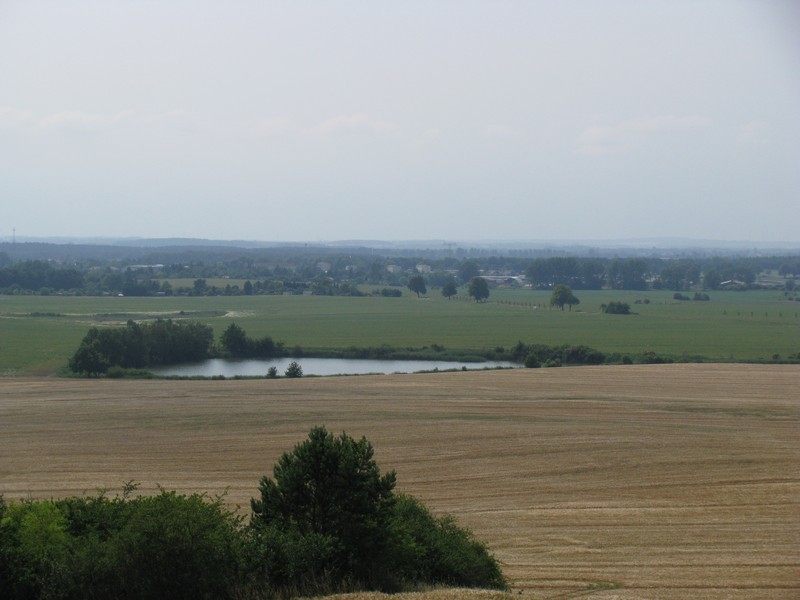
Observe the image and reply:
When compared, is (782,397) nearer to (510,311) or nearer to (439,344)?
(439,344)

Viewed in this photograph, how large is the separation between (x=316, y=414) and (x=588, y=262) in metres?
130

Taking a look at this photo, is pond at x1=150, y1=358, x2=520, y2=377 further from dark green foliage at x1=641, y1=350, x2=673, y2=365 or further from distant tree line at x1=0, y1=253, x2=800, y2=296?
distant tree line at x1=0, y1=253, x2=800, y2=296

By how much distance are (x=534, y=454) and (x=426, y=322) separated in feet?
195

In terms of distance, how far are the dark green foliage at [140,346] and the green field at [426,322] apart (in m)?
2.29

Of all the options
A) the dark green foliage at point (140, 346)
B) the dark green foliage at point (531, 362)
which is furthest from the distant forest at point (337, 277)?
the dark green foliage at point (531, 362)

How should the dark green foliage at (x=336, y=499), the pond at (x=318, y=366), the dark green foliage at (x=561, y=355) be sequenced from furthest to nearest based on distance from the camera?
the dark green foliage at (x=561, y=355) < the pond at (x=318, y=366) < the dark green foliage at (x=336, y=499)

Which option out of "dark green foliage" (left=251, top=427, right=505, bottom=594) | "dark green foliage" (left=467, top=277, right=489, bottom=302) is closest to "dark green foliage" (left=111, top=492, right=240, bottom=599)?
"dark green foliage" (left=251, top=427, right=505, bottom=594)

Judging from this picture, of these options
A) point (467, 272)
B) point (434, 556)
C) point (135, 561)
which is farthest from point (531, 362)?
point (467, 272)

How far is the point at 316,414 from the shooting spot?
32.3m

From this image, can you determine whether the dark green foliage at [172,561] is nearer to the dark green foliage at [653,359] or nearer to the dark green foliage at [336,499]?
the dark green foliage at [336,499]

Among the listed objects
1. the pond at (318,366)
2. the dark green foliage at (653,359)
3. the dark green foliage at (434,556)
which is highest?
the dark green foliage at (434,556)

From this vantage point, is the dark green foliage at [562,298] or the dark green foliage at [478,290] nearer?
the dark green foliage at [562,298]

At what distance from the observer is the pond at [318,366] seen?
2105 inches

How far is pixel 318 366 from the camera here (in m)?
56.7
